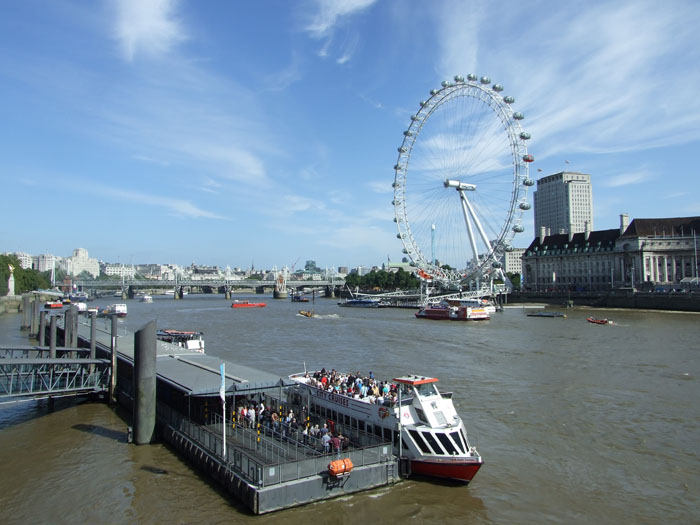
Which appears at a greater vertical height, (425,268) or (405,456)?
(425,268)

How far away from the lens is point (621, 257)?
12319cm

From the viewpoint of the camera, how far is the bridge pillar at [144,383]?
2047 cm

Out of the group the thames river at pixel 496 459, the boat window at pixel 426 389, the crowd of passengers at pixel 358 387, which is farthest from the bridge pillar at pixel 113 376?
the boat window at pixel 426 389

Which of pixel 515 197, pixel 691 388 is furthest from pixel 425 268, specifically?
pixel 691 388

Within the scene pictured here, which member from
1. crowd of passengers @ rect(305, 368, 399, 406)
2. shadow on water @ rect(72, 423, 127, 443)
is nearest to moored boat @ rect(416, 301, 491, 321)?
crowd of passengers @ rect(305, 368, 399, 406)

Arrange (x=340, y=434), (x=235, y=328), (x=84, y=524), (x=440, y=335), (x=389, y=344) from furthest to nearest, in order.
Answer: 1. (x=235, y=328)
2. (x=440, y=335)
3. (x=389, y=344)
4. (x=340, y=434)
5. (x=84, y=524)

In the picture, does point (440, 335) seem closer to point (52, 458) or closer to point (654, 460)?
point (654, 460)

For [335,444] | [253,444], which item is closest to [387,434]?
[335,444]

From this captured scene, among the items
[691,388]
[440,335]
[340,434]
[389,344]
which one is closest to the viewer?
[340,434]

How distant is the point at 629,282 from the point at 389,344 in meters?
83.4

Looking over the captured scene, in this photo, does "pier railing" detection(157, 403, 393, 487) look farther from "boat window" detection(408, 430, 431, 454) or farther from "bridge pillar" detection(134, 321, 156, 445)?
"bridge pillar" detection(134, 321, 156, 445)

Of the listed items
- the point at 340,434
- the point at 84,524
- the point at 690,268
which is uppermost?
the point at 690,268

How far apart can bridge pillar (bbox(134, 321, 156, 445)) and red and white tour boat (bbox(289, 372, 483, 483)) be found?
7323 millimetres

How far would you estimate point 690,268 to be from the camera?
371 feet
